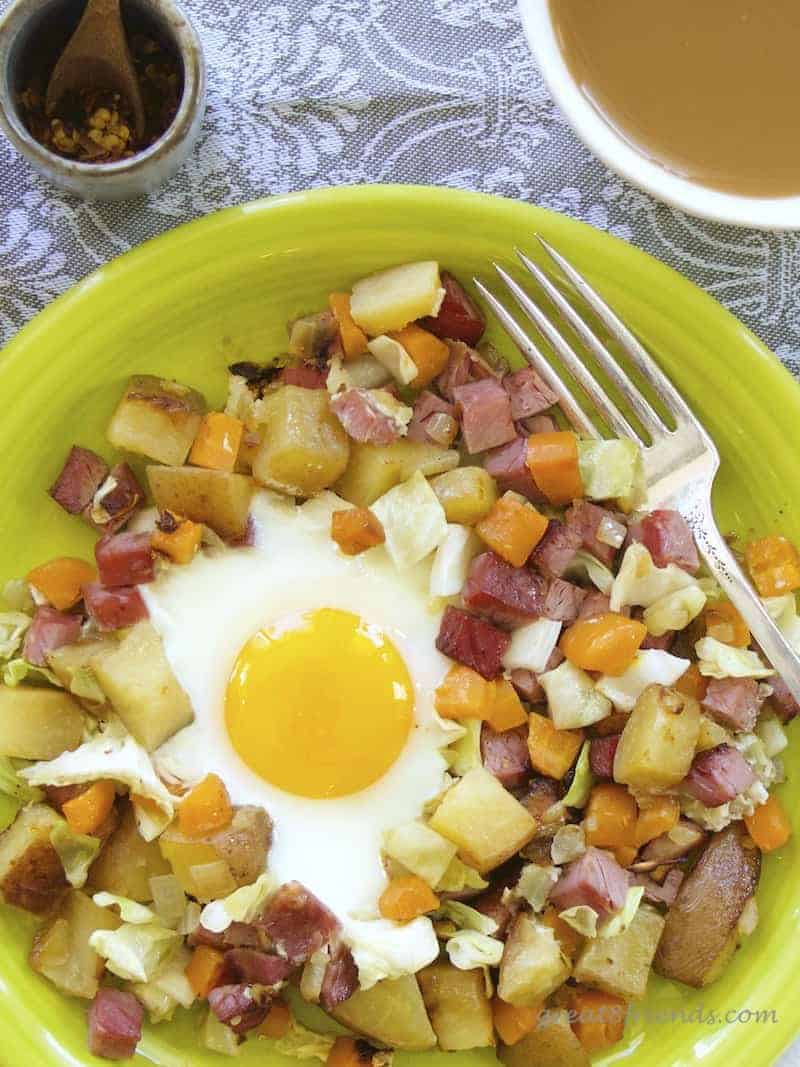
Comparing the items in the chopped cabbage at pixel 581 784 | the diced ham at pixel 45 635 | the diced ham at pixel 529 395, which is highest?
the diced ham at pixel 45 635

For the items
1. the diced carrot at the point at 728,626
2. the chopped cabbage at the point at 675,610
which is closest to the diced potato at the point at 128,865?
the chopped cabbage at the point at 675,610

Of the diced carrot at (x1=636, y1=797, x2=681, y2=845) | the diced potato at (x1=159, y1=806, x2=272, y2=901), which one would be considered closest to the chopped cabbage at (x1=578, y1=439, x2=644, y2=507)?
the diced carrot at (x1=636, y1=797, x2=681, y2=845)

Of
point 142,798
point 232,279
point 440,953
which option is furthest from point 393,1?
point 440,953

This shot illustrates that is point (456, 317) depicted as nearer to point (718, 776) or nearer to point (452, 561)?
point (452, 561)

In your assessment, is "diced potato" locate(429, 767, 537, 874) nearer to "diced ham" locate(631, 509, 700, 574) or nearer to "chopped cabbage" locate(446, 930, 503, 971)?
"chopped cabbage" locate(446, 930, 503, 971)

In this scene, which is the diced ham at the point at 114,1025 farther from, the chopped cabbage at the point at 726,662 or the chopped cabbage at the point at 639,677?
the chopped cabbage at the point at 726,662

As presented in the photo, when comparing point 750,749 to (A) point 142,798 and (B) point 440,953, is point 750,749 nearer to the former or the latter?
(B) point 440,953
